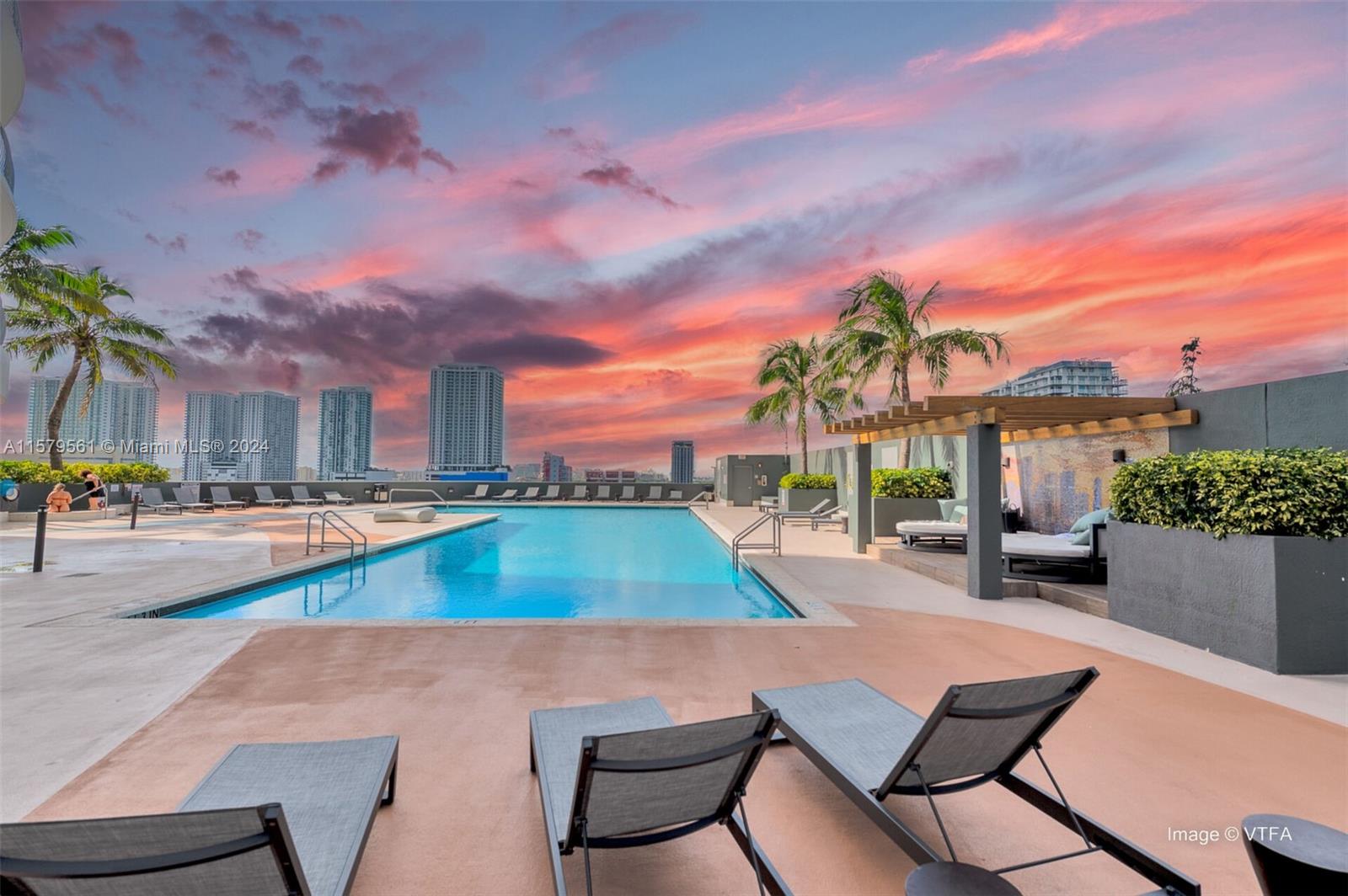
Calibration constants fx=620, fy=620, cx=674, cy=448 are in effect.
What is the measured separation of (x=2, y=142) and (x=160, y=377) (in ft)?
68.8

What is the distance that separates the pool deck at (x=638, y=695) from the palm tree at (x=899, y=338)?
Result: 755 cm

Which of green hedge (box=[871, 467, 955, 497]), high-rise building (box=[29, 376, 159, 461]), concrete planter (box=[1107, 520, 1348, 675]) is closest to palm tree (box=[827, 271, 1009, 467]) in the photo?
green hedge (box=[871, 467, 955, 497])

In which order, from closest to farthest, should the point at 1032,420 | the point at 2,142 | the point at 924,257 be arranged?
the point at 2,142 → the point at 1032,420 → the point at 924,257

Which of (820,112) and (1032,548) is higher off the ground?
(820,112)

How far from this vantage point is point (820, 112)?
476 inches

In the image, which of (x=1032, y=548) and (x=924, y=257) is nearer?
(x=1032, y=548)

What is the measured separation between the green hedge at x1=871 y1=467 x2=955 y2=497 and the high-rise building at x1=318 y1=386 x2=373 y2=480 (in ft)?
155

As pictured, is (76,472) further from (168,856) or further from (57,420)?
(168,856)

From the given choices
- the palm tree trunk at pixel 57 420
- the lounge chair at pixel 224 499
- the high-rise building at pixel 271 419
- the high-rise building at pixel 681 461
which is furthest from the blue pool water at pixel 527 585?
the high-rise building at pixel 271 419

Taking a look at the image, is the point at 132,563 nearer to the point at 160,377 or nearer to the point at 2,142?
the point at 2,142

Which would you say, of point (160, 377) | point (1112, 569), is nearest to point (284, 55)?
point (160, 377)

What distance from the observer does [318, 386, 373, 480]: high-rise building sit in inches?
2007

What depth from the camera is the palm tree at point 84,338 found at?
17656 millimetres

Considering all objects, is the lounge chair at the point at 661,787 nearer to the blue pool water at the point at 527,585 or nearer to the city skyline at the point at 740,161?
the blue pool water at the point at 527,585
